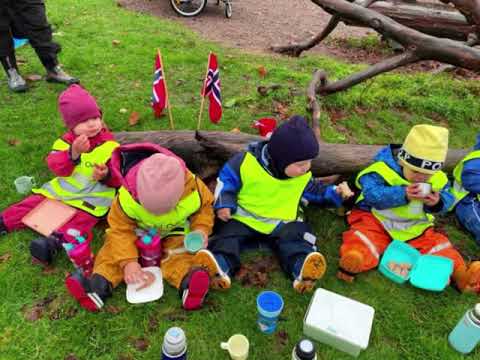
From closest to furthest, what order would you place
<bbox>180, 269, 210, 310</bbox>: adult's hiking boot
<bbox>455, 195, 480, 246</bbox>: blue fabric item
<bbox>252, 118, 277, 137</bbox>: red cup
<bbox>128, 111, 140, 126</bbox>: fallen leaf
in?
<bbox>180, 269, 210, 310</bbox>: adult's hiking boot, <bbox>455, 195, 480, 246</bbox>: blue fabric item, <bbox>252, 118, 277, 137</bbox>: red cup, <bbox>128, 111, 140, 126</bbox>: fallen leaf

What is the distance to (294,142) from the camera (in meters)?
2.81

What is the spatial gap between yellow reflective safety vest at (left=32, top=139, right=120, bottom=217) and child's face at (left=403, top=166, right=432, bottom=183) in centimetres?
235

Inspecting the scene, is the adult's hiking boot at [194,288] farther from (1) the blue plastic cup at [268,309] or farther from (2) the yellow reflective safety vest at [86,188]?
(2) the yellow reflective safety vest at [86,188]

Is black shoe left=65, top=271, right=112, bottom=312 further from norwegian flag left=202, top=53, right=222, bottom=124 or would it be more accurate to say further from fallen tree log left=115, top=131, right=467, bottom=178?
norwegian flag left=202, top=53, right=222, bottom=124

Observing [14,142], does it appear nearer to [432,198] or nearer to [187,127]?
[187,127]

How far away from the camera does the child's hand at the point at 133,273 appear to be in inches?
110

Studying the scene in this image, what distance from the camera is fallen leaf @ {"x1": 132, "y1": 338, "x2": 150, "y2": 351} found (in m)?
2.57

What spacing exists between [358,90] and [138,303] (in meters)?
4.20

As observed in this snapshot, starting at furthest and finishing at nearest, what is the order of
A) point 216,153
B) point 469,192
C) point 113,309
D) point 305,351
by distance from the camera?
point 216,153 → point 469,192 → point 113,309 → point 305,351

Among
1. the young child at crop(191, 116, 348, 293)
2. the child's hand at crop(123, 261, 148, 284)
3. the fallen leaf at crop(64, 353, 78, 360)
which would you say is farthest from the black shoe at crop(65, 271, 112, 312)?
the young child at crop(191, 116, 348, 293)

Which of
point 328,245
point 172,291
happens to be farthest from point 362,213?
point 172,291

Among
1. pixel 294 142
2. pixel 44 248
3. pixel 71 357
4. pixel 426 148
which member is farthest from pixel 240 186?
pixel 71 357

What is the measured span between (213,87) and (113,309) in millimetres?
2428

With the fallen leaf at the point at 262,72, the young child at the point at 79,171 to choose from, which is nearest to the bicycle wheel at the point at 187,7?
the fallen leaf at the point at 262,72
